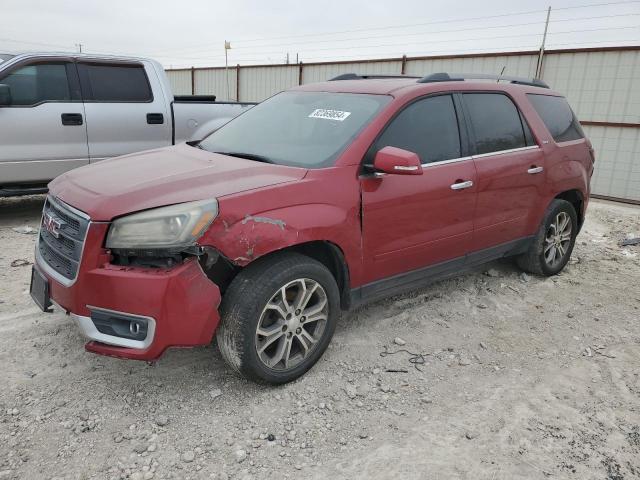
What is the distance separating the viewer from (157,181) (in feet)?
9.11

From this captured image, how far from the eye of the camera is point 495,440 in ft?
8.57

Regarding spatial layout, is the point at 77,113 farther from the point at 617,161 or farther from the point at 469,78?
the point at 617,161

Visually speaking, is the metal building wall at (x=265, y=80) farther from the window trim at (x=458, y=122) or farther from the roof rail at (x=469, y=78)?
the window trim at (x=458, y=122)

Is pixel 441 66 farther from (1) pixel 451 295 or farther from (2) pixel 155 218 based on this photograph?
(2) pixel 155 218

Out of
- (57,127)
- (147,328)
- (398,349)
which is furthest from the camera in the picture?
(57,127)

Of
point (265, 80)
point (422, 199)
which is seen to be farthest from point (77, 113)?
point (265, 80)

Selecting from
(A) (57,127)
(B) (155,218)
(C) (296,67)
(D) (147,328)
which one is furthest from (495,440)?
(C) (296,67)

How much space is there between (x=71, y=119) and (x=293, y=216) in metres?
4.30

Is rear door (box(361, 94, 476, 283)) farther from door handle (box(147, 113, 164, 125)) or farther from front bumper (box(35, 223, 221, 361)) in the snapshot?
door handle (box(147, 113, 164, 125))

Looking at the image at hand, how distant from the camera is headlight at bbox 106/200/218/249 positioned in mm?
2504

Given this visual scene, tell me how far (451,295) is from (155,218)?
2755 millimetres

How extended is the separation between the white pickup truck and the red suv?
2562mm

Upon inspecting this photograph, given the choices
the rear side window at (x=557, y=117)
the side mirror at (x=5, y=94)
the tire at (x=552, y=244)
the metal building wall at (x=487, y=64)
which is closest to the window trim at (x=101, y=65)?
the side mirror at (x=5, y=94)

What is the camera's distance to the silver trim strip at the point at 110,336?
98.6 inches
